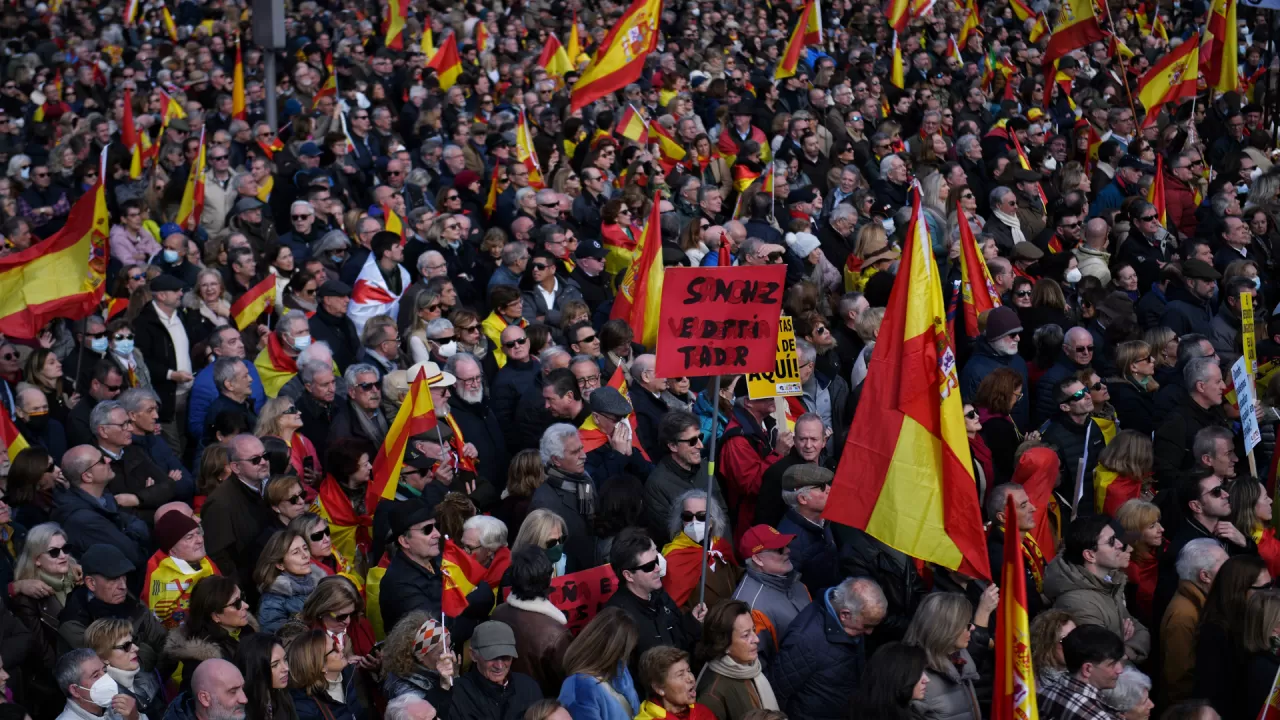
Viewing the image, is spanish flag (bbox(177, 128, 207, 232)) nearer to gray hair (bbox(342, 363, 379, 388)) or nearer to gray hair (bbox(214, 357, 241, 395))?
gray hair (bbox(214, 357, 241, 395))

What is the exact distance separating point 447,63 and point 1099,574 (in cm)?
1378

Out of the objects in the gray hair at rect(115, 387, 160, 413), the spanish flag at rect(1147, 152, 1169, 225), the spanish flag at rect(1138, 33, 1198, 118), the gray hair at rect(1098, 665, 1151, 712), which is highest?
the spanish flag at rect(1138, 33, 1198, 118)

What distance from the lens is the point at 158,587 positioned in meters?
7.50

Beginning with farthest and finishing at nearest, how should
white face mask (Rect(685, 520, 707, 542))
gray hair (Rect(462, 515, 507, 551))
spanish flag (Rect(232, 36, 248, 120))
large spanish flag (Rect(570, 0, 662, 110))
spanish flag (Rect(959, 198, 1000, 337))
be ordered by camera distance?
spanish flag (Rect(232, 36, 248, 120))
large spanish flag (Rect(570, 0, 662, 110))
spanish flag (Rect(959, 198, 1000, 337))
white face mask (Rect(685, 520, 707, 542))
gray hair (Rect(462, 515, 507, 551))

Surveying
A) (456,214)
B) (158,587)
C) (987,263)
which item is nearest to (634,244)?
(456,214)

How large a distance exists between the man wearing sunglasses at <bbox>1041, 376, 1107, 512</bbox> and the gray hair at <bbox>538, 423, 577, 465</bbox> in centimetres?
305

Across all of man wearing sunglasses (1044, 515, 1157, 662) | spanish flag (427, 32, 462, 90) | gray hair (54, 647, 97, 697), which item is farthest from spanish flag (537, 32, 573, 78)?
gray hair (54, 647, 97, 697)

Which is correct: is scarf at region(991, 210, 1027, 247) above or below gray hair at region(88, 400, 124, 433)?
above

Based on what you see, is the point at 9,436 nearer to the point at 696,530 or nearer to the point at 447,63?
the point at 696,530

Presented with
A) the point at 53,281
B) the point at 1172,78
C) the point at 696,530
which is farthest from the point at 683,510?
the point at 1172,78

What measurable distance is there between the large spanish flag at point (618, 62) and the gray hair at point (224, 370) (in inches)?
282

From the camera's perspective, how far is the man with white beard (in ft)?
34.3

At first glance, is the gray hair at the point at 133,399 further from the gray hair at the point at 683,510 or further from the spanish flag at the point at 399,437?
the gray hair at the point at 683,510

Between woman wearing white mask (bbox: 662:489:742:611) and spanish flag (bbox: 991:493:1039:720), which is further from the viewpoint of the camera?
woman wearing white mask (bbox: 662:489:742:611)
